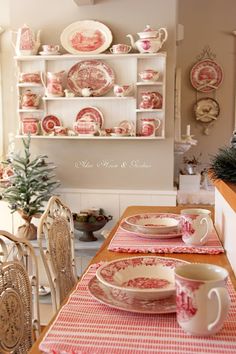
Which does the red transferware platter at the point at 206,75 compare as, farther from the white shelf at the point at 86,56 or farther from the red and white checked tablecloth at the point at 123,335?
the red and white checked tablecloth at the point at 123,335

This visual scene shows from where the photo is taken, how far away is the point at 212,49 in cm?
411

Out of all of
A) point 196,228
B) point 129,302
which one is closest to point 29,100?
point 196,228

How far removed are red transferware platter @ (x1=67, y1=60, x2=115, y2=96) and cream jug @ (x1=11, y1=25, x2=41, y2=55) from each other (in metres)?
0.32

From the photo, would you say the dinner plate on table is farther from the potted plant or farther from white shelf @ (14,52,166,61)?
white shelf @ (14,52,166,61)

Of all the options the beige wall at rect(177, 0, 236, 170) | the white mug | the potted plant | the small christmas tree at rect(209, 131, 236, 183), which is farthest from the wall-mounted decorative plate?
the white mug

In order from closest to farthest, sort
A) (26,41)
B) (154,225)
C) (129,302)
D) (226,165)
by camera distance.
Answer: (129,302) → (226,165) → (154,225) → (26,41)

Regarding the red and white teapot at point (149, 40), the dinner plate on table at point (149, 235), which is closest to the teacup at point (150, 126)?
the red and white teapot at point (149, 40)

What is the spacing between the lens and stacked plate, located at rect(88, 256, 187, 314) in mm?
1011

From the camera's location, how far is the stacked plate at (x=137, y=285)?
101 centimetres

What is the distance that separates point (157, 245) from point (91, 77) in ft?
6.88

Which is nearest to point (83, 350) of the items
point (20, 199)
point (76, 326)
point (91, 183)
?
point (76, 326)

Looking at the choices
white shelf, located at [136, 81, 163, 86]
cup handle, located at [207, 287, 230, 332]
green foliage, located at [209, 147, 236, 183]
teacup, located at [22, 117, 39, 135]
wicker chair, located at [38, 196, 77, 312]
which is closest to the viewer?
cup handle, located at [207, 287, 230, 332]

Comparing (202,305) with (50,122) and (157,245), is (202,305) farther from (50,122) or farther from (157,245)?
(50,122)

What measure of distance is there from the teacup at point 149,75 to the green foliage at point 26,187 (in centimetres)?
96
